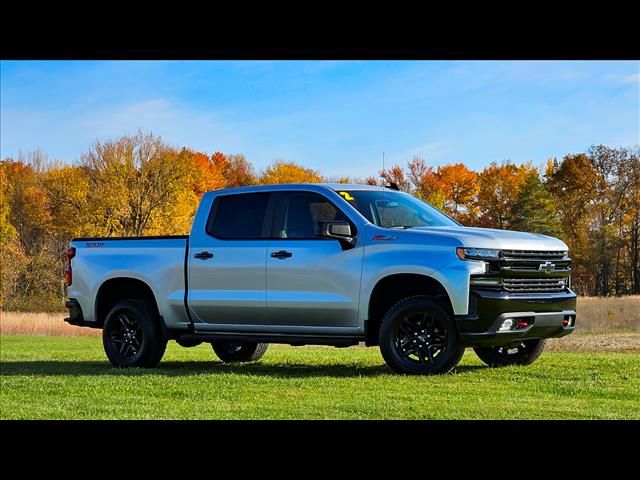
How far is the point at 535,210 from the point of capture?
5366 centimetres

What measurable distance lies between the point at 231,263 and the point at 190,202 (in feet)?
133

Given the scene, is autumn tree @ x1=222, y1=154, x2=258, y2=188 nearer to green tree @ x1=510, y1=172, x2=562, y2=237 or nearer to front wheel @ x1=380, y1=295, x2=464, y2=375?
green tree @ x1=510, y1=172, x2=562, y2=237

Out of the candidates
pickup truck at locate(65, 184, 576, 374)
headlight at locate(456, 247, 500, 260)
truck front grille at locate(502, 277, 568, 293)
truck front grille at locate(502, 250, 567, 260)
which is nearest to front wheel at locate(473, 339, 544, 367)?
pickup truck at locate(65, 184, 576, 374)

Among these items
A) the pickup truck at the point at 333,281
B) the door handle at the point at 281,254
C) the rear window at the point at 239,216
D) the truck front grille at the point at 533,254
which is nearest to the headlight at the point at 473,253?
the pickup truck at the point at 333,281

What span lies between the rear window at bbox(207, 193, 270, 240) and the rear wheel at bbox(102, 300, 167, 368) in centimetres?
153

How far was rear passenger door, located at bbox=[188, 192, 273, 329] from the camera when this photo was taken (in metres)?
11.2

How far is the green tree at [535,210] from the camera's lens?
53.2 meters
